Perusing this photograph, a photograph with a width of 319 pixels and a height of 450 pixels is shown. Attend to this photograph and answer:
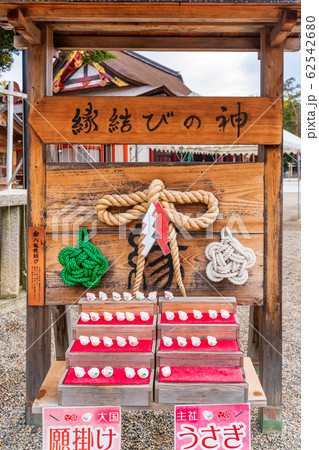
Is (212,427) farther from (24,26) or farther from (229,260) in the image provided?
(24,26)

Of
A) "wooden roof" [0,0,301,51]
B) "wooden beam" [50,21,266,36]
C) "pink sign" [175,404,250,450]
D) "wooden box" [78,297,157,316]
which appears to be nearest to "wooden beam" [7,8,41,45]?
"wooden roof" [0,0,301,51]

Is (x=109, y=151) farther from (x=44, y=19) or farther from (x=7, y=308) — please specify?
(x=44, y=19)

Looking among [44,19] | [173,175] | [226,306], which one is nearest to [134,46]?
[44,19]

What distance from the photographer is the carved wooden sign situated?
210cm

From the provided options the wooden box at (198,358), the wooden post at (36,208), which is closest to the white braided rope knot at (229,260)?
the wooden box at (198,358)

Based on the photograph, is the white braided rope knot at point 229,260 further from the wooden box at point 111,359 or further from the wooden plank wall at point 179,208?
the wooden box at point 111,359

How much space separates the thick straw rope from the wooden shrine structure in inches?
3.3

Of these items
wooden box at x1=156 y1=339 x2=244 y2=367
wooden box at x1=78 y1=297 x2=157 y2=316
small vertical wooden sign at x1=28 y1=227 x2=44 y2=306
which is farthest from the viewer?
small vertical wooden sign at x1=28 y1=227 x2=44 y2=306

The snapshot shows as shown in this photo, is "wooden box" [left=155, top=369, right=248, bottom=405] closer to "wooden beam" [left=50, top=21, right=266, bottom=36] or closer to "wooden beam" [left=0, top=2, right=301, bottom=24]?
"wooden beam" [left=0, top=2, right=301, bottom=24]

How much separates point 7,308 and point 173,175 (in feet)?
11.5

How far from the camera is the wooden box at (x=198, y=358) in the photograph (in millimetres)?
1787

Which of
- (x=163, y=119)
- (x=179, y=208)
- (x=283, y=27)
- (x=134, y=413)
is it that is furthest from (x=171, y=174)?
(x=134, y=413)

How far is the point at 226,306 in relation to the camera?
1971 millimetres

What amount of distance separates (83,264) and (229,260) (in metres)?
0.79
